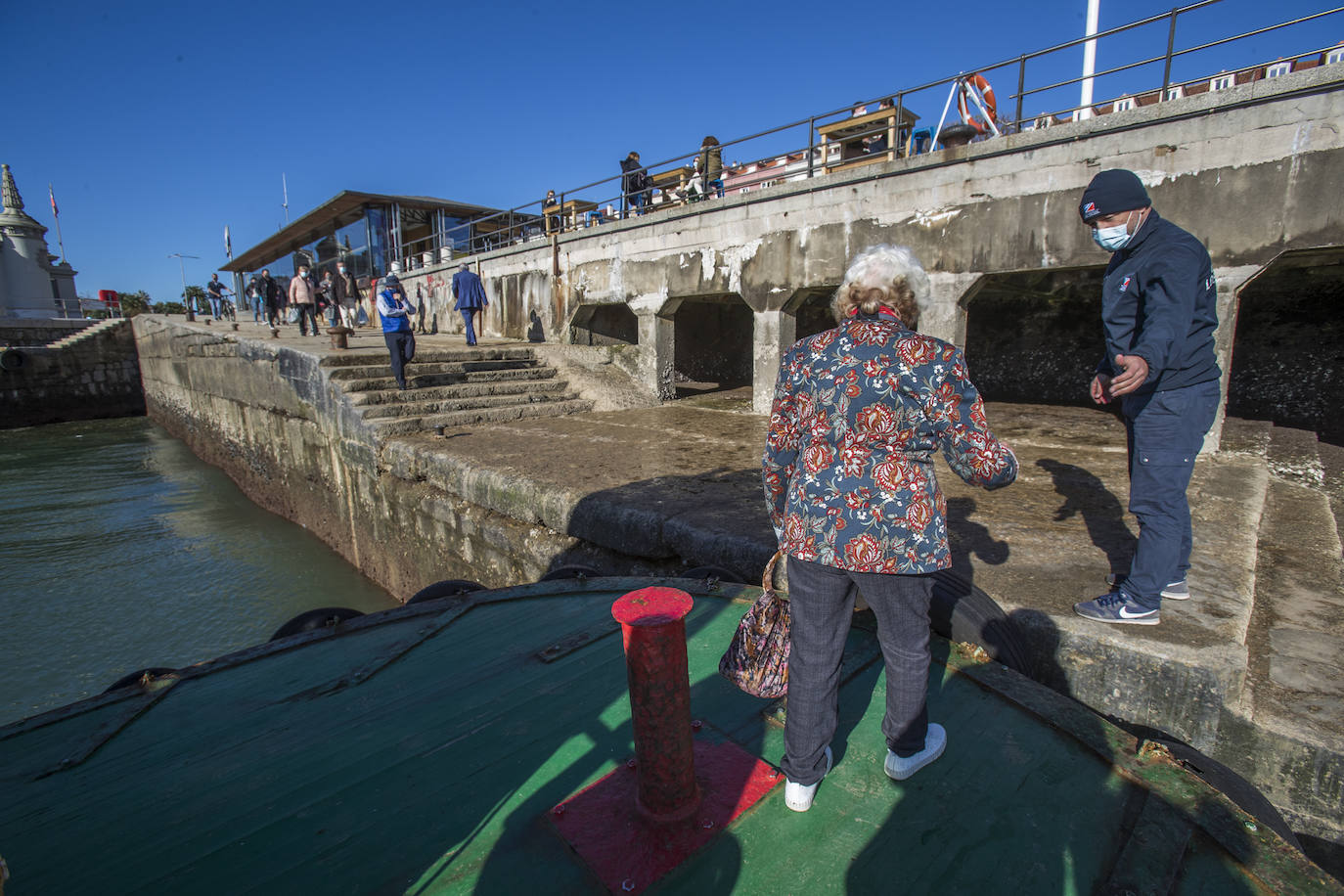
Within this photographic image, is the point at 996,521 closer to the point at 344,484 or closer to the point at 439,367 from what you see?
the point at 344,484

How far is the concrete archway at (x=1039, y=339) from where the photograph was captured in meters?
9.05

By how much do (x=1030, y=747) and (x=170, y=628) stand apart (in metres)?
7.88

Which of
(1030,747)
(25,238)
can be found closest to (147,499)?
(1030,747)

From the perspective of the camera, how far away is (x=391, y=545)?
7461 millimetres

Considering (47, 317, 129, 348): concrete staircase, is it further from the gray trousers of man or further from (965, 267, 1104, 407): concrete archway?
the gray trousers of man

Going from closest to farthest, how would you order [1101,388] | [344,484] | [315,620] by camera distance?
[1101,388]
[315,620]
[344,484]

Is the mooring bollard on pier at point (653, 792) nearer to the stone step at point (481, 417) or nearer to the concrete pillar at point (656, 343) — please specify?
the stone step at point (481, 417)

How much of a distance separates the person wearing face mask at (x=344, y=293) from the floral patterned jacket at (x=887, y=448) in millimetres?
17463

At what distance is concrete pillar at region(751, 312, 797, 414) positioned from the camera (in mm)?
9016

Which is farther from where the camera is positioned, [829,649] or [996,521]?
[996,521]

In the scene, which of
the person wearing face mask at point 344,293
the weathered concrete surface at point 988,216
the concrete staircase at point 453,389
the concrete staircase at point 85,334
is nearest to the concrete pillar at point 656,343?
the weathered concrete surface at point 988,216

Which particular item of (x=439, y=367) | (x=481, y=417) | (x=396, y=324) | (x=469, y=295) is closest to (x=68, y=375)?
(x=469, y=295)

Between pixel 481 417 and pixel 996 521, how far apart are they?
6.68 m

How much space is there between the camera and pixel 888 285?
175 centimetres
